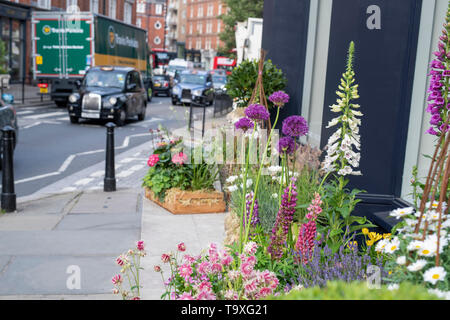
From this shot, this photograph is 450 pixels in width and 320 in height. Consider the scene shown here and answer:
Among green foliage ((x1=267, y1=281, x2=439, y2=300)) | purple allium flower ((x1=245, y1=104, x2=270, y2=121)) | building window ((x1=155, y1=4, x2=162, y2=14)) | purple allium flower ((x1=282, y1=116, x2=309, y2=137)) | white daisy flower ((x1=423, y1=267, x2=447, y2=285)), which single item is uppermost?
building window ((x1=155, y1=4, x2=162, y2=14))

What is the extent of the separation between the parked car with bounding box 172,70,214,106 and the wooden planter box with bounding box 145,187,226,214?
70.6ft

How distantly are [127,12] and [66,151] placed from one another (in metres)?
46.7

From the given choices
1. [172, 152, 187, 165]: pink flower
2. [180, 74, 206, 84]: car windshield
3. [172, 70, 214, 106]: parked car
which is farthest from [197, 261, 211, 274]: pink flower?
[180, 74, 206, 84]: car windshield

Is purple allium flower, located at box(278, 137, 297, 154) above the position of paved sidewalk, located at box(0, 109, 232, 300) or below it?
above

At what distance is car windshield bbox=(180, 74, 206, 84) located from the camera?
31.5m

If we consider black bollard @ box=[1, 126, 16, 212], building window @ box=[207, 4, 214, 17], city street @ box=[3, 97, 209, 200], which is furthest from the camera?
building window @ box=[207, 4, 214, 17]

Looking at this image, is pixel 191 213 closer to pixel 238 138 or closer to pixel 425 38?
pixel 238 138

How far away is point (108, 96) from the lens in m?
19.4

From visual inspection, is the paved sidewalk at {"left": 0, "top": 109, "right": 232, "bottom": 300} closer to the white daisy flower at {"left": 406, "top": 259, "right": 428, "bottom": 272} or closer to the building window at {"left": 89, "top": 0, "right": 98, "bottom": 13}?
the white daisy flower at {"left": 406, "top": 259, "right": 428, "bottom": 272}

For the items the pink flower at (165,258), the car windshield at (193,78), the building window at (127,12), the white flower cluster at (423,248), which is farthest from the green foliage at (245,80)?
the building window at (127,12)

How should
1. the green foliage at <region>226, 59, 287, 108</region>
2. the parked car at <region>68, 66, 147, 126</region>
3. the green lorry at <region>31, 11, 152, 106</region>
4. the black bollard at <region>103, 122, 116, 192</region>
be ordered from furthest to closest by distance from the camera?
1. the green lorry at <region>31, 11, 152, 106</region>
2. the parked car at <region>68, 66, 147, 126</region>
3. the black bollard at <region>103, 122, 116, 192</region>
4. the green foliage at <region>226, 59, 287, 108</region>

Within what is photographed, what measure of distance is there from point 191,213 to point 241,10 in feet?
148
